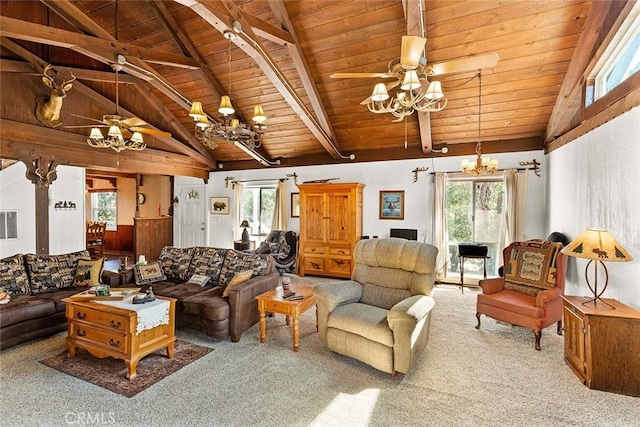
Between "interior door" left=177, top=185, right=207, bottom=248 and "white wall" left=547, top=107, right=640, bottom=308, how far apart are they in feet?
26.7

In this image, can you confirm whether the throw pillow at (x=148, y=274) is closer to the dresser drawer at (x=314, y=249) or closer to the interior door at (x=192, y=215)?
the dresser drawer at (x=314, y=249)

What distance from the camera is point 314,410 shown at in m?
2.29

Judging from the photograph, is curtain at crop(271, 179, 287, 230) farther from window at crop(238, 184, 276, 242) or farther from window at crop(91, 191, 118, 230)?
window at crop(91, 191, 118, 230)

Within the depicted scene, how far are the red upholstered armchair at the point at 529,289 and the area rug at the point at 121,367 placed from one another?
10.9 ft

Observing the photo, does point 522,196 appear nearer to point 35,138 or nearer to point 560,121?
point 560,121

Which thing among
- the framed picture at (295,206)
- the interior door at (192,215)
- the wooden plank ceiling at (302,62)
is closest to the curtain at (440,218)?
the wooden plank ceiling at (302,62)

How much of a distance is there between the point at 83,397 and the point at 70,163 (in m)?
4.85

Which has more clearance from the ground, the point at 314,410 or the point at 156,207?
the point at 156,207

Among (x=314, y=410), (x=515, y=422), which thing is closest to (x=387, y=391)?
(x=314, y=410)

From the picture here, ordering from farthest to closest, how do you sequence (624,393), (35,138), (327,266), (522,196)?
(327,266) < (522,196) < (35,138) < (624,393)

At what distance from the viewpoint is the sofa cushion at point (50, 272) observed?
12.5 feet

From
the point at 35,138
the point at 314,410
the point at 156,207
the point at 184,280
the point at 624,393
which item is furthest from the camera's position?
the point at 156,207

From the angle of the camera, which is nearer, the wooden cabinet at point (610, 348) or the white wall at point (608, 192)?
the wooden cabinet at point (610, 348)

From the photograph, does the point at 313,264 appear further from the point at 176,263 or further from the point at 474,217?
the point at 474,217
